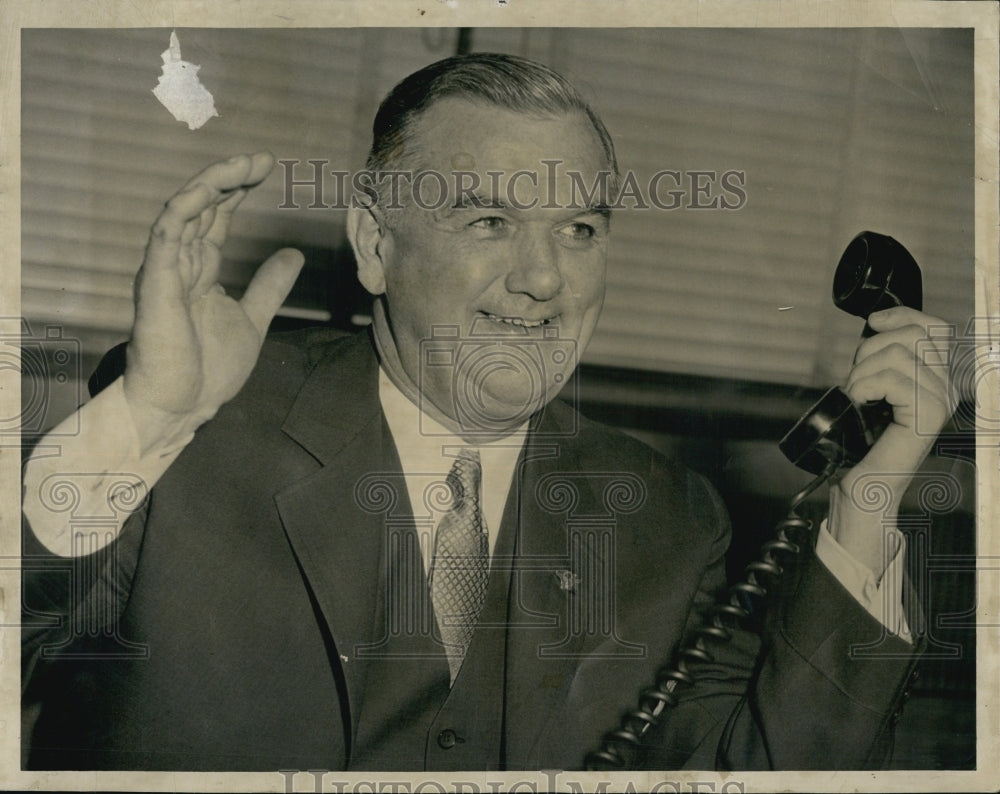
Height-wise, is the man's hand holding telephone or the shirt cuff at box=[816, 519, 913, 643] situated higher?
the man's hand holding telephone

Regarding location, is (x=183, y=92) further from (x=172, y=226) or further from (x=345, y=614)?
(x=345, y=614)

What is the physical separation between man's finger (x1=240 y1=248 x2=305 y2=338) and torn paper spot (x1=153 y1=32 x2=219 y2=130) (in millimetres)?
306

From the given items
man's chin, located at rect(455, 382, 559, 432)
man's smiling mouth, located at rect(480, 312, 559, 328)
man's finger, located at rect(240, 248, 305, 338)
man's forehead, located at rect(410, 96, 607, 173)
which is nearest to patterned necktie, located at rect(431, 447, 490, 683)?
man's chin, located at rect(455, 382, 559, 432)

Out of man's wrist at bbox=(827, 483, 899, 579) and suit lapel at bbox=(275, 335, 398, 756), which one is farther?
man's wrist at bbox=(827, 483, 899, 579)

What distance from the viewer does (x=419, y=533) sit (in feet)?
7.09

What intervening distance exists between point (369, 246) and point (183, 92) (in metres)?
0.47

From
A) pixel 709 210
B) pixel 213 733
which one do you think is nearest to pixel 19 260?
pixel 213 733

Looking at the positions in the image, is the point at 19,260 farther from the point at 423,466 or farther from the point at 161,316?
the point at 423,466

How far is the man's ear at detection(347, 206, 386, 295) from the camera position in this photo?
2.18 m

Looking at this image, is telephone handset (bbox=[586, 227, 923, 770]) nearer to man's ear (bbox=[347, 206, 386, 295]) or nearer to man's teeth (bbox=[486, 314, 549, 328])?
man's teeth (bbox=[486, 314, 549, 328])

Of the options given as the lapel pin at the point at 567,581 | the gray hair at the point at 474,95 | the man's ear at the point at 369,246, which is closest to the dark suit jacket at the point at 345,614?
the lapel pin at the point at 567,581

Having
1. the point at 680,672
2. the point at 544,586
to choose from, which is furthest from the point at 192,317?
the point at 680,672

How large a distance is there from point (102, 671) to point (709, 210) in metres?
1.42

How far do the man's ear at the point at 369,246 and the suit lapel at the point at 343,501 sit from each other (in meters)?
0.11
